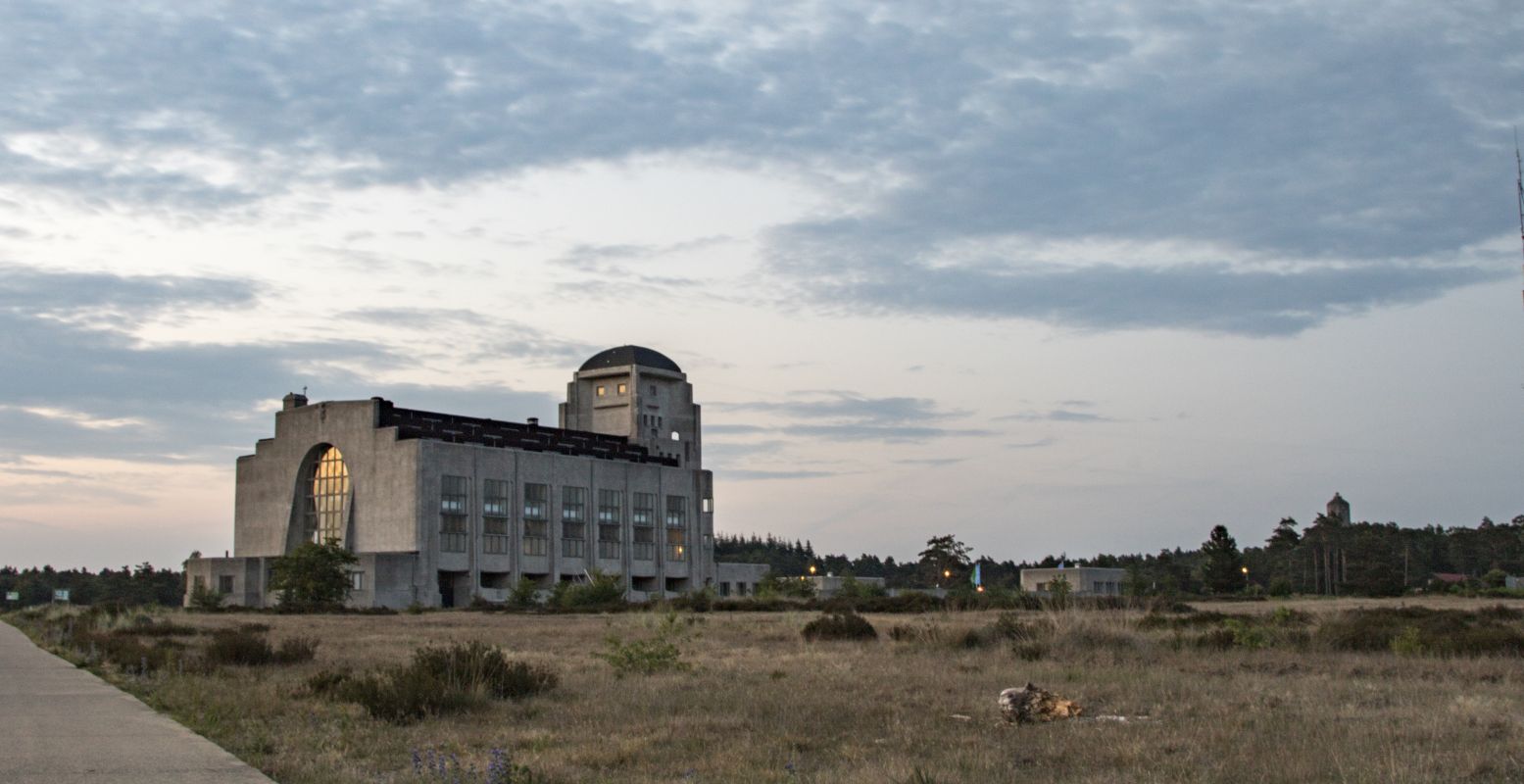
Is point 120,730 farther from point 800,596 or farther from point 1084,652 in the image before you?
point 800,596

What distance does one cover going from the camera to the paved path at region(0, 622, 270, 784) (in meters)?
12.4

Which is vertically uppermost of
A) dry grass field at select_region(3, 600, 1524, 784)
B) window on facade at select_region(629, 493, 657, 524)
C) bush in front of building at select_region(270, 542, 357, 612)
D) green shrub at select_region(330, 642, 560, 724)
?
window on facade at select_region(629, 493, 657, 524)

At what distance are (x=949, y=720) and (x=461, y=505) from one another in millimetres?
114677

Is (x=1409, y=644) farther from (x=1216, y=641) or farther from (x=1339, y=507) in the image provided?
(x=1339, y=507)

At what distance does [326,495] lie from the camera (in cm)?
13488

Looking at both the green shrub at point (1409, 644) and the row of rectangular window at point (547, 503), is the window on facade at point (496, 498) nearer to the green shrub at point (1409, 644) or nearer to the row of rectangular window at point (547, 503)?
the row of rectangular window at point (547, 503)

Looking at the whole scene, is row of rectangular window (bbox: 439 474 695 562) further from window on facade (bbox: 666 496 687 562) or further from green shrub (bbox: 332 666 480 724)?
green shrub (bbox: 332 666 480 724)

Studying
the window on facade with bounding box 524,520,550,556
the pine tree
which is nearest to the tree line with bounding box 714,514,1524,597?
the pine tree

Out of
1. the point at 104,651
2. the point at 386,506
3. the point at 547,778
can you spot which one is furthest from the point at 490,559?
the point at 547,778

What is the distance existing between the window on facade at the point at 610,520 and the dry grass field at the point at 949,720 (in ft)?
370

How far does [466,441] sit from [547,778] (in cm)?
12449

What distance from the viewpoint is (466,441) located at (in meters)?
134

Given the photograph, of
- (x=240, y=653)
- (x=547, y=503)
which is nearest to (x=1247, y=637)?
(x=240, y=653)

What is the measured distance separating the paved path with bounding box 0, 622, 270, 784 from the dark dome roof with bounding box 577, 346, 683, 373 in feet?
443
